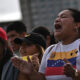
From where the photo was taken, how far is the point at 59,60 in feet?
11.2

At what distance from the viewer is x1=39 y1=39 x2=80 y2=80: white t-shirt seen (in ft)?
10.9

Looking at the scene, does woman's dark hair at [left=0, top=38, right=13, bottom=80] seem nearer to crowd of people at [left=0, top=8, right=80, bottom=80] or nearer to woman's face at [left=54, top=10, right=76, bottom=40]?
crowd of people at [left=0, top=8, right=80, bottom=80]

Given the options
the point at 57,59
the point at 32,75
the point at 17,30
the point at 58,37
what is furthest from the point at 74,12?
the point at 17,30

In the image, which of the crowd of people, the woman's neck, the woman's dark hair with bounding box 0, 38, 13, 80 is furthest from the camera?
the woman's dark hair with bounding box 0, 38, 13, 80

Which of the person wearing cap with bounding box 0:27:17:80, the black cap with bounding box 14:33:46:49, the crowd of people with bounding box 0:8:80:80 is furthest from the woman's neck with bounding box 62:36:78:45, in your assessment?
the black cap with bounding box 14:33:46:49

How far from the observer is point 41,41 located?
4281mm

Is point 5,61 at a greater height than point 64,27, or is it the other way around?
point 64,27

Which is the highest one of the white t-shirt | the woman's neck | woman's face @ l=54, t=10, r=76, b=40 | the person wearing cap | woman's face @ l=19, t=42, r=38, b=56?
woman's face @ l=54, t=10, r=76, b=40

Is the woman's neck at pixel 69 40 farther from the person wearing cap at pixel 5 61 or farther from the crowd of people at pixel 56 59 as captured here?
the person wearing cap at pixel 5 61

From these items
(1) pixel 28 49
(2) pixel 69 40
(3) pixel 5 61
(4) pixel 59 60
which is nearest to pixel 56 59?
(4) pixel 59 60

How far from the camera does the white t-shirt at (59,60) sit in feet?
10.9

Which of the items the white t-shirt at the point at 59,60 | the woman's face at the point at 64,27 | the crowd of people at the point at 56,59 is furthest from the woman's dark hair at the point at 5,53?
the woman's face at the point at 64,27

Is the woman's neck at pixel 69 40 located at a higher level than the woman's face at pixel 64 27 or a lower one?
lower

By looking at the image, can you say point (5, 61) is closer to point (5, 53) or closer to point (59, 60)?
point (5, 53)
